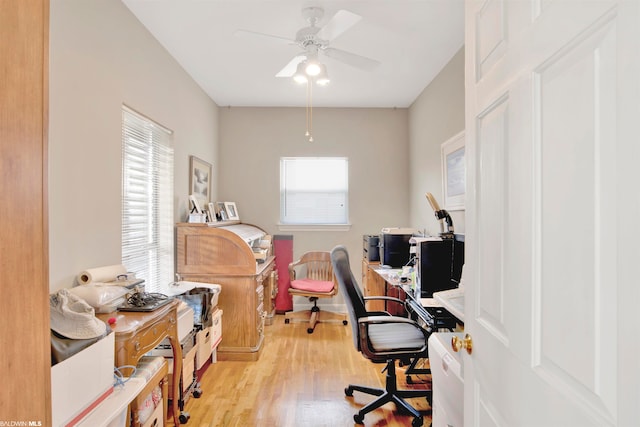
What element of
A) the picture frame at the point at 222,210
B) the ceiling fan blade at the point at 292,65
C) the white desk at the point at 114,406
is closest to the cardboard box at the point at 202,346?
the white desk at the point at 114,406

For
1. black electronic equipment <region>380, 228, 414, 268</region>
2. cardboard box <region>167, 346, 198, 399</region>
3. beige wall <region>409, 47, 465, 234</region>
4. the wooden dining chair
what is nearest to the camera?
cardboard box <region>167, 346, 198, 399</region>

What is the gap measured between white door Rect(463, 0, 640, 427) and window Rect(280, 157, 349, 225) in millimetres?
3638

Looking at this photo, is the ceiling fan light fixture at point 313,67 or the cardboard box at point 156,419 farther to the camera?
the ceiling fan light fixture at point 313,67

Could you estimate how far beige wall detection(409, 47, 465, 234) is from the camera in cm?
296

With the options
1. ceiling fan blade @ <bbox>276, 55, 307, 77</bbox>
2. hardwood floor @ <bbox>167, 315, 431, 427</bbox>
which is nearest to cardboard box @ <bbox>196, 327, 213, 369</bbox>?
hardwood floor @ <bbox>167, 315, 431, 427</bbox>

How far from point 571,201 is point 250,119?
14.3 feet

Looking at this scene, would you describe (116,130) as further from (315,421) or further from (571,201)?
(571,201)

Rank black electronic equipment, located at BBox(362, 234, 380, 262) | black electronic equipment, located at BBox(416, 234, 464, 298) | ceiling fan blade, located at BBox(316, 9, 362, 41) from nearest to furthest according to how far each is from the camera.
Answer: ceiling fan blade, located at BBox(316, 9, 362, 41) → black electronic equipment, located at BBox(416, 234, 464, 298) → black electronic equipment, located at BBox(362, 234, 380, 262)

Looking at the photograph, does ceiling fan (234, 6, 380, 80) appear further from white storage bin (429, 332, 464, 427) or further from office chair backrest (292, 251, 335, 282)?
office chair backrest (292, 251, 335, 282)

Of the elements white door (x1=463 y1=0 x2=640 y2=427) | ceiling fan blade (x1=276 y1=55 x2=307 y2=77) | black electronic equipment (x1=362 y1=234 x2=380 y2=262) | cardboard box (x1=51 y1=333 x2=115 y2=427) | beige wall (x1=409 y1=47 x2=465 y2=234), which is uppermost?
ceiling fan blade (x1=276 y1=55 x2=307 y2=77)

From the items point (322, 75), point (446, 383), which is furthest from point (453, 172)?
A: point (446, 383)

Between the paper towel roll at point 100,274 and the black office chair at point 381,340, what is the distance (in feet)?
4.48

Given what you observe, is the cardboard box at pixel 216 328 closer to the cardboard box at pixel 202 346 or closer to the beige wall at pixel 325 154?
the cardboard box at pixel 202 346

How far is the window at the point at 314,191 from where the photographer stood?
4.59m
